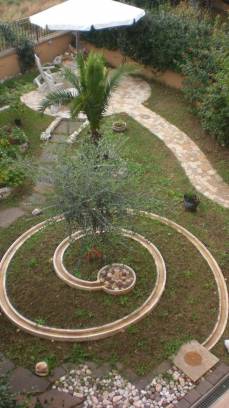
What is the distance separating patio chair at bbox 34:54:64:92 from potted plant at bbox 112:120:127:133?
288 centimetres

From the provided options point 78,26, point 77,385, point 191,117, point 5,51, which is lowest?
point 77,385

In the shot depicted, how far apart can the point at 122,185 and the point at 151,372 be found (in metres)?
3.00

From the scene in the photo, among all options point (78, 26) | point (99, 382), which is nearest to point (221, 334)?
point (99, 382)

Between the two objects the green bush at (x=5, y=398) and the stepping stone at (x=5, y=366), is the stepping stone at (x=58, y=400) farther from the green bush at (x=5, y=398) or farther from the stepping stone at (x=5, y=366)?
the green bush at (x=5, y=398)

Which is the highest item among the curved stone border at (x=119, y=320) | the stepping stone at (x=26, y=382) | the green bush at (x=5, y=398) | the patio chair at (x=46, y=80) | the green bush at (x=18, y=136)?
the patio chair at (x=46, y=80)

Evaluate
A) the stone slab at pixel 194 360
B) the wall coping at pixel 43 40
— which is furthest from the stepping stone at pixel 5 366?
the wall coping at pixel 43 40

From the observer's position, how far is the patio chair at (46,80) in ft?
51.3

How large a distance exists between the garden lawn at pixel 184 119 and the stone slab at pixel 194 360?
5.27 m

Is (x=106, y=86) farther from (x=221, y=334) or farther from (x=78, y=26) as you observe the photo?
(x=221, y=334)

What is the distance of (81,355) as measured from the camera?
309 inches

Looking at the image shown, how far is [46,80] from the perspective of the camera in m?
15.8

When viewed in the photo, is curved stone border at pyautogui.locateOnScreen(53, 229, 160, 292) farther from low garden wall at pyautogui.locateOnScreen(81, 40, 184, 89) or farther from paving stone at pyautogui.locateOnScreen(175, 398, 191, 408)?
low garden wall at pyautogui.locateOnScreen(81, 40, 184, 89)

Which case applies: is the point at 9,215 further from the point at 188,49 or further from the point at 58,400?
the point at 188,49

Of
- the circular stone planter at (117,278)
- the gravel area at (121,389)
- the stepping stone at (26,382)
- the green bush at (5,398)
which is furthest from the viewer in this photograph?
the circular stone planter at (117,278)
